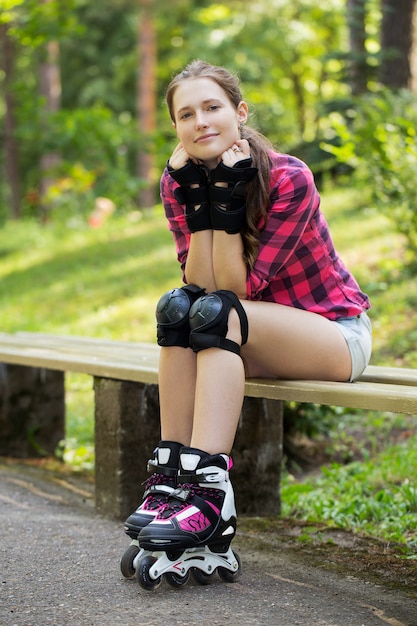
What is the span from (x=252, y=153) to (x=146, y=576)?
140 cm

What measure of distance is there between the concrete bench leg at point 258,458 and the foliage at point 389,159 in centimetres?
304

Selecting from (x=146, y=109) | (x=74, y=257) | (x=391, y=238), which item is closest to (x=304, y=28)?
(x=146, y=109)

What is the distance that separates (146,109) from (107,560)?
52.6ft

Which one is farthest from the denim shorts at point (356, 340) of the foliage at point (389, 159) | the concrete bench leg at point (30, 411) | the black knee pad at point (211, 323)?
the foliage at point (389, 159)

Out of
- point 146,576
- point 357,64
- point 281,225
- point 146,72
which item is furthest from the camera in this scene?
point 146,72

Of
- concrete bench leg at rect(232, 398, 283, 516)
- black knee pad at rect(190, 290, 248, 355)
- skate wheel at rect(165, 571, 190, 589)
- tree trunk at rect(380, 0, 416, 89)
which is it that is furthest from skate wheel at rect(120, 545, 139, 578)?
tree trunk at rect(380, 0, 416, 89)

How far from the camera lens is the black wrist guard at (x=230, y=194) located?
2.90 metres

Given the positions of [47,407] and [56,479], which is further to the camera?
[47,407]

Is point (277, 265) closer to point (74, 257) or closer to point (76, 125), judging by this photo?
point (74, 257)

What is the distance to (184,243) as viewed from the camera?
10.6ft

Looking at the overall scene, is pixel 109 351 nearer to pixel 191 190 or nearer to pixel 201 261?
pixel 201 261

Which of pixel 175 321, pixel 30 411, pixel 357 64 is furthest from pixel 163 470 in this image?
pixel 357 64

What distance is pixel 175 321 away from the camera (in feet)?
9.38

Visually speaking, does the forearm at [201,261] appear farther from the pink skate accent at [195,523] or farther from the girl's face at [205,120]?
the pink skate accent at [195,523]
